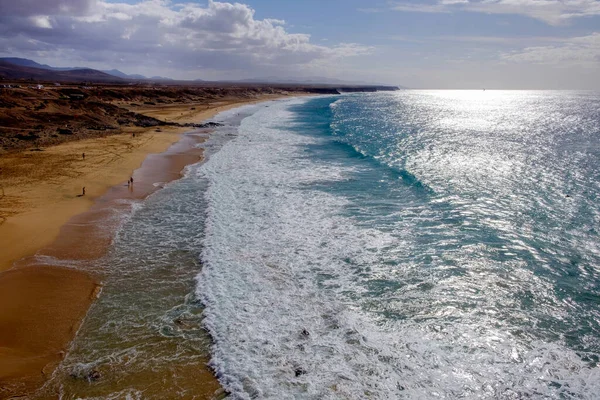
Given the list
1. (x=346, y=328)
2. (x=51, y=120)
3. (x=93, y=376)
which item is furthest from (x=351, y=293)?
(x=51, y=120)

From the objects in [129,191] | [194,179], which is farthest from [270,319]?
[194,179]

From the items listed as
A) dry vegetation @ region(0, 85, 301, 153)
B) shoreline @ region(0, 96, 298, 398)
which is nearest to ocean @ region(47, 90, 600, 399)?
shoreline @ region(0, 96, 298, 398)

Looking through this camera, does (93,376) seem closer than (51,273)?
Yes

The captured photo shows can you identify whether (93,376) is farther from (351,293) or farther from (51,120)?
(51,120)

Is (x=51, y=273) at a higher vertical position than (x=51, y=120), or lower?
lower

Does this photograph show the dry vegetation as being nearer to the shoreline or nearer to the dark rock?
the shoreline

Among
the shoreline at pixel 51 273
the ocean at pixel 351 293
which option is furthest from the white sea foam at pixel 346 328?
the shoreline at pixel 51 273

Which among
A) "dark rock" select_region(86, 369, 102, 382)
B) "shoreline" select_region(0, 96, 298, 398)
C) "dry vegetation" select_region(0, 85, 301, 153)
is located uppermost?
"dry vegetation" select_region(0, 85, 301, 153)
